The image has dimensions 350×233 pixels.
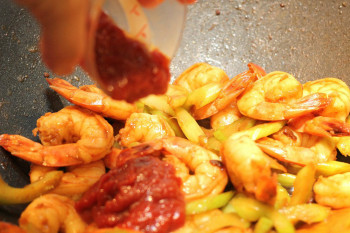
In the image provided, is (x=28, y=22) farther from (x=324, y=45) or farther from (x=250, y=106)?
(x=324, y=45)

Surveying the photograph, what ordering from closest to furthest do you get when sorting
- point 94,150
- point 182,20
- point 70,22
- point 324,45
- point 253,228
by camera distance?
point 70,22 < point 182,20 < point 253,228 < point 94,150 < point 324,45

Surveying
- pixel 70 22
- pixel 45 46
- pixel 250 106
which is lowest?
pixel 250 106

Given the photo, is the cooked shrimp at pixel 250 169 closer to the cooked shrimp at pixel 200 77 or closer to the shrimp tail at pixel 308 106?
the shrimp tail at pixel 308 106

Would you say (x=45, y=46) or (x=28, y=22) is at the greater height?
(x=45, y=46)

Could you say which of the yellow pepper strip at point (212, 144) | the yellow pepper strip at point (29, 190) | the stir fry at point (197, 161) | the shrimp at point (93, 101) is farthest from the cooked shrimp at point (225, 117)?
the yellow pepper strip at point (29, 190)

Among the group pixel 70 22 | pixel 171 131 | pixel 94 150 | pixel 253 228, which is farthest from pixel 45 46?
pixel 253 228
